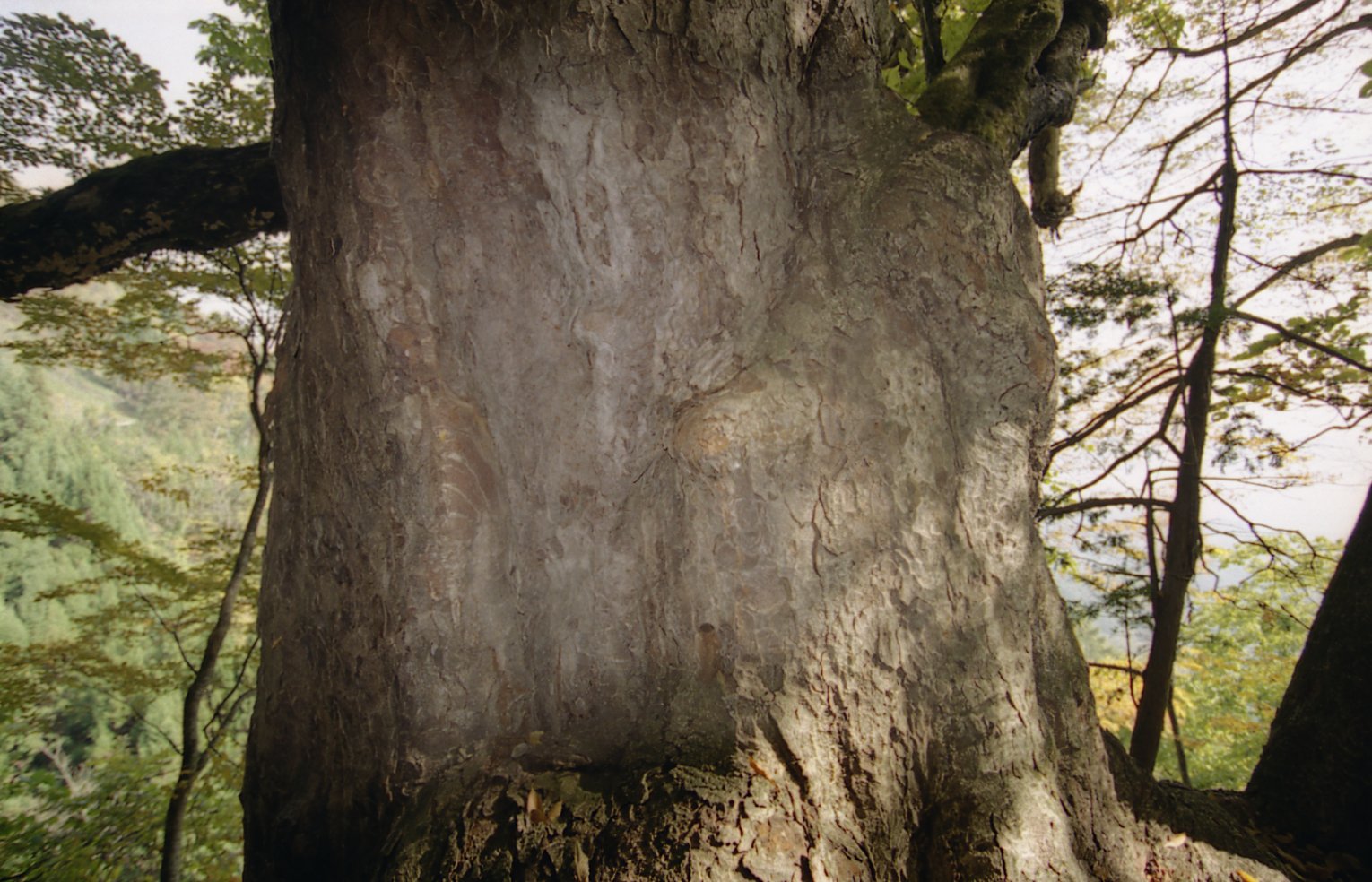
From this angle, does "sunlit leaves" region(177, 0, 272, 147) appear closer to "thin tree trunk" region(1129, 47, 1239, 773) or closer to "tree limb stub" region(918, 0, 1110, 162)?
"tree limb stub" region(918, 0, 1110, 162)

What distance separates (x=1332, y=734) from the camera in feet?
6.44

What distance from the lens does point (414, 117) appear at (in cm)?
159

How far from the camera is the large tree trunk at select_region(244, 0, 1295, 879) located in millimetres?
1488

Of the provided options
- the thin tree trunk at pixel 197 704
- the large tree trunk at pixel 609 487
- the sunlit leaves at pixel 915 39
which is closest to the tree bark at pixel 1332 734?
the large tree trunk at pixel 609 487

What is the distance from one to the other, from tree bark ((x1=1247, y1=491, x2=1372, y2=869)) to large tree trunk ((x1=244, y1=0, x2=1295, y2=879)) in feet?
2.12

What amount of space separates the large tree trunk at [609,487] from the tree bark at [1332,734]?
2.12 feet

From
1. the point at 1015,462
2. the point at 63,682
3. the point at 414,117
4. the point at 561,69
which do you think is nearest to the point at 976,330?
the point at 1015,462

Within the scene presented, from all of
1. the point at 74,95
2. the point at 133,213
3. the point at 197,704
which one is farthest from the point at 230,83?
the point at 197,704

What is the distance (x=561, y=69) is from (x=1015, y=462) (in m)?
1.57

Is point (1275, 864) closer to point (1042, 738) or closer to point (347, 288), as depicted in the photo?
point (1042, 738)

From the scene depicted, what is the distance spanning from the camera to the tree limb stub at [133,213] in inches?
100

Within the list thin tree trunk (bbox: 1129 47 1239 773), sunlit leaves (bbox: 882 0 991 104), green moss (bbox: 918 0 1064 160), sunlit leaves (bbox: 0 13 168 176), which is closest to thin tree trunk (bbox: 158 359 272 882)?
sunlit leaves (bbox: 0 13 168 176)

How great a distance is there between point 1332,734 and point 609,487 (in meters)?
2.36

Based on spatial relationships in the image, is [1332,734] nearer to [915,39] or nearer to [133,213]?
[133,213]
